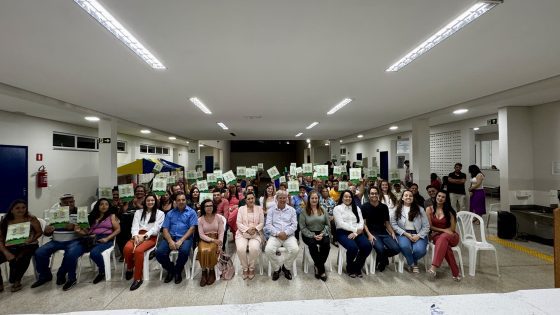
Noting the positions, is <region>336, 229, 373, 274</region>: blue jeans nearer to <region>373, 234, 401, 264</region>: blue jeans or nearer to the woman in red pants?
<region>373, 234, 401, 264</region>: blue jeans

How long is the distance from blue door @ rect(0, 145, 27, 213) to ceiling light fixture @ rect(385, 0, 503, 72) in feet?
24.8

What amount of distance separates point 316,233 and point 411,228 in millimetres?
1371

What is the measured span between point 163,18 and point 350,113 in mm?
5074

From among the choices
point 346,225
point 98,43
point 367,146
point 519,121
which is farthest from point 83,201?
point 367,146

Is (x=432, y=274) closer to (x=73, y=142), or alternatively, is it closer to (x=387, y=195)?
(x=387, y=195)

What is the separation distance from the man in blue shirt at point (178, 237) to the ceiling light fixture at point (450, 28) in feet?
10.7

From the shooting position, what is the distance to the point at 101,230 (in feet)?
12.4

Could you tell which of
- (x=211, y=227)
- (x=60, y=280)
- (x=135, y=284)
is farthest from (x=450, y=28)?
(x=60, y=280)

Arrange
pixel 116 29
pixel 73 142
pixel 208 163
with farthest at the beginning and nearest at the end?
pixel 208 163 < pixel 73 142 < pixel 116 29

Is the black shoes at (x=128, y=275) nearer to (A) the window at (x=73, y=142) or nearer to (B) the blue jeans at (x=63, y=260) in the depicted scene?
(B) the blue jeans at (x=63, y=260)

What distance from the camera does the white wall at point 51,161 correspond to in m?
6.01

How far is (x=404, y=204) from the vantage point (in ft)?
13.4

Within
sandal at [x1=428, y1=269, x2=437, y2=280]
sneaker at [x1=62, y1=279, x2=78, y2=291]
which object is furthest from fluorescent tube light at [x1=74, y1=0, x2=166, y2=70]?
sandal at [x1=428, y1=269, x2=437, y2=280]

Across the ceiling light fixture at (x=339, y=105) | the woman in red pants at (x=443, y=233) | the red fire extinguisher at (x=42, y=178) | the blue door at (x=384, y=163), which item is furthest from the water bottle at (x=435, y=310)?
the blue door at (x=384, y=163)
